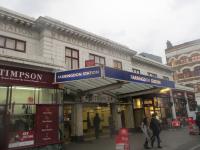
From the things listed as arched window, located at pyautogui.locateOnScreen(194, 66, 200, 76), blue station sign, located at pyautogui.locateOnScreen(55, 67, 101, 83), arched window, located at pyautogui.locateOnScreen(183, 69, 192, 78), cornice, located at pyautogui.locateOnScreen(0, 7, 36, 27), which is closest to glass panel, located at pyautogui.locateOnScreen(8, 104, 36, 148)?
blue station sign, located at pyautogui.locateOnScreen(55, 67, 101, 83)

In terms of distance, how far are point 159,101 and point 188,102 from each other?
894 cm

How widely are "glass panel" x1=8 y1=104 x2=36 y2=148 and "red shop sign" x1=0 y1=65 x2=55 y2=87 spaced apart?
4.55 ft

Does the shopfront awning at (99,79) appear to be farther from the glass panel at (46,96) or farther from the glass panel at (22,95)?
the glass panel at (22,95)

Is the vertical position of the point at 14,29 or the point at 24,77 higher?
the point at 14,29

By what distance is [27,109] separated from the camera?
41.1ft

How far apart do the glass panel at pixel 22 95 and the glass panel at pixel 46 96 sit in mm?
497

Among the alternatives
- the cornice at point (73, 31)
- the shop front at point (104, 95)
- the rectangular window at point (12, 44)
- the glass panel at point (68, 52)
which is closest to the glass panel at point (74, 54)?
the glass panel at point (68, 52)

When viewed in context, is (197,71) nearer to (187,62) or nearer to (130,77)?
(187,62)

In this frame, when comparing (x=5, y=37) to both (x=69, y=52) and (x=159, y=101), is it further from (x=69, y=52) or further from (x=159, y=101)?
(x=159, y=101)

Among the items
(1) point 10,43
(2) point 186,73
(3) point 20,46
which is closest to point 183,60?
(2) point 186,73

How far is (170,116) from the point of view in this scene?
26.0m

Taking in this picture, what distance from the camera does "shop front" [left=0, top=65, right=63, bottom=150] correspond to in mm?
11405

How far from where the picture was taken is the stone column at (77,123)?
53.8ft

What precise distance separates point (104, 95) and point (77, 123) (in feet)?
13.0
